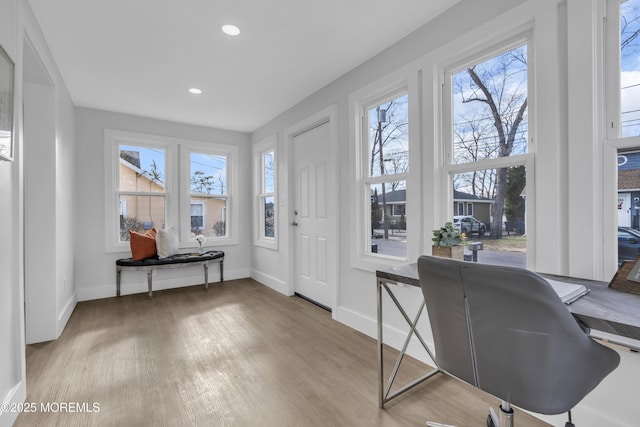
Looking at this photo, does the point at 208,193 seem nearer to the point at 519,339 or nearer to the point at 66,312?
the point at 66,312

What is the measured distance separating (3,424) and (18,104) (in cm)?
167

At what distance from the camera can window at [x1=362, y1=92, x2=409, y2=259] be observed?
98.4 inches

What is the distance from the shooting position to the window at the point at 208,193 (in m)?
4.66

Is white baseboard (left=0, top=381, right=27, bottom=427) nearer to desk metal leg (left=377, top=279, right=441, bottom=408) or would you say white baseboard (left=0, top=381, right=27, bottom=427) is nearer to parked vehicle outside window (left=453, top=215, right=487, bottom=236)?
desk metal leg (left=377, top=279, right=441, bottom=408)

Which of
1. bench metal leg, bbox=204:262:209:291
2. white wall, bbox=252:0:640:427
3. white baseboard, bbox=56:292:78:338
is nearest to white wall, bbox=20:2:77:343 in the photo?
white baseboard, bbox=56:292:78:338

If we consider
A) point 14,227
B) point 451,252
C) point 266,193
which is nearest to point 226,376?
point 14,227

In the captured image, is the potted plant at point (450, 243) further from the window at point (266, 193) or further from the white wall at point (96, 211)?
the white wall at point (96, 211)

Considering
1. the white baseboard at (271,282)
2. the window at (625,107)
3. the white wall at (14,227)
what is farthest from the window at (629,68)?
the white baseboard at (271,282)

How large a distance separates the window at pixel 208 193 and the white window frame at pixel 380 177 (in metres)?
2.79

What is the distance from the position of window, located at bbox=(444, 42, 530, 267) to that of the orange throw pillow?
3.76 metres

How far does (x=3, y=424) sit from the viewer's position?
58.3 inches

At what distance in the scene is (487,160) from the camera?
1903 mm

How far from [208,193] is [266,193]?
0.95m

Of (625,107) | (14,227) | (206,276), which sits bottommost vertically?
(206,276)
